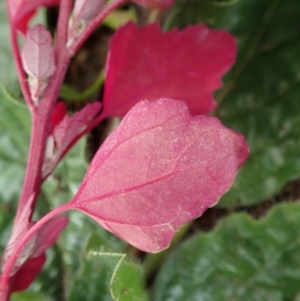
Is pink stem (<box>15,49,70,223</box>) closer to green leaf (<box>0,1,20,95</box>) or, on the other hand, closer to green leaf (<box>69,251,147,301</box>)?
green leaf (<box>69,251,147,301</box>)

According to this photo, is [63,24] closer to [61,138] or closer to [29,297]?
[61,138]

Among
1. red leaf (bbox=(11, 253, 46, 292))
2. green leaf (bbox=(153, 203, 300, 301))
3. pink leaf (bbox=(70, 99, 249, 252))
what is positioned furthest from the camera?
green leaf (bbox=(153, 203, 300, 301))

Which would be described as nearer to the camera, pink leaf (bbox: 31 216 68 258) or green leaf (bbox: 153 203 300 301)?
pink leaf (bbox: 31 216 68 258)

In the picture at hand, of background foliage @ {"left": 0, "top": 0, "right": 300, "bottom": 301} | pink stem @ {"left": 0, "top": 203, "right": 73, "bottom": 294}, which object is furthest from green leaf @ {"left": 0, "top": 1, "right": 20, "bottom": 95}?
pink stem @ {"left": 0, "top": 203, "right": 73, "bottom": 294}

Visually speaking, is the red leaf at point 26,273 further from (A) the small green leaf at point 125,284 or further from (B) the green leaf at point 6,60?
(B) the green leaf at point 6,60

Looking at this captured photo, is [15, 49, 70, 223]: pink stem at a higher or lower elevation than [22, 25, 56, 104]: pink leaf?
lower

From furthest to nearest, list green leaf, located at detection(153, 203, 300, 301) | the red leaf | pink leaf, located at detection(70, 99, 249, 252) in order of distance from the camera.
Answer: green leaf, located at detection(153, 203, 300, 301) < the red leaf < pink leaf, located at detection(70, 99, 249, 252)

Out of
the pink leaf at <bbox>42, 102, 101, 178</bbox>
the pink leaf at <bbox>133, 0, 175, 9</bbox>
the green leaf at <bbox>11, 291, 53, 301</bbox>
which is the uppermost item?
the pink leaf at <bbox>133, 0, 175, 9</bbox>

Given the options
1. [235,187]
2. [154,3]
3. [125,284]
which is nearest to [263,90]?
[235,187]
